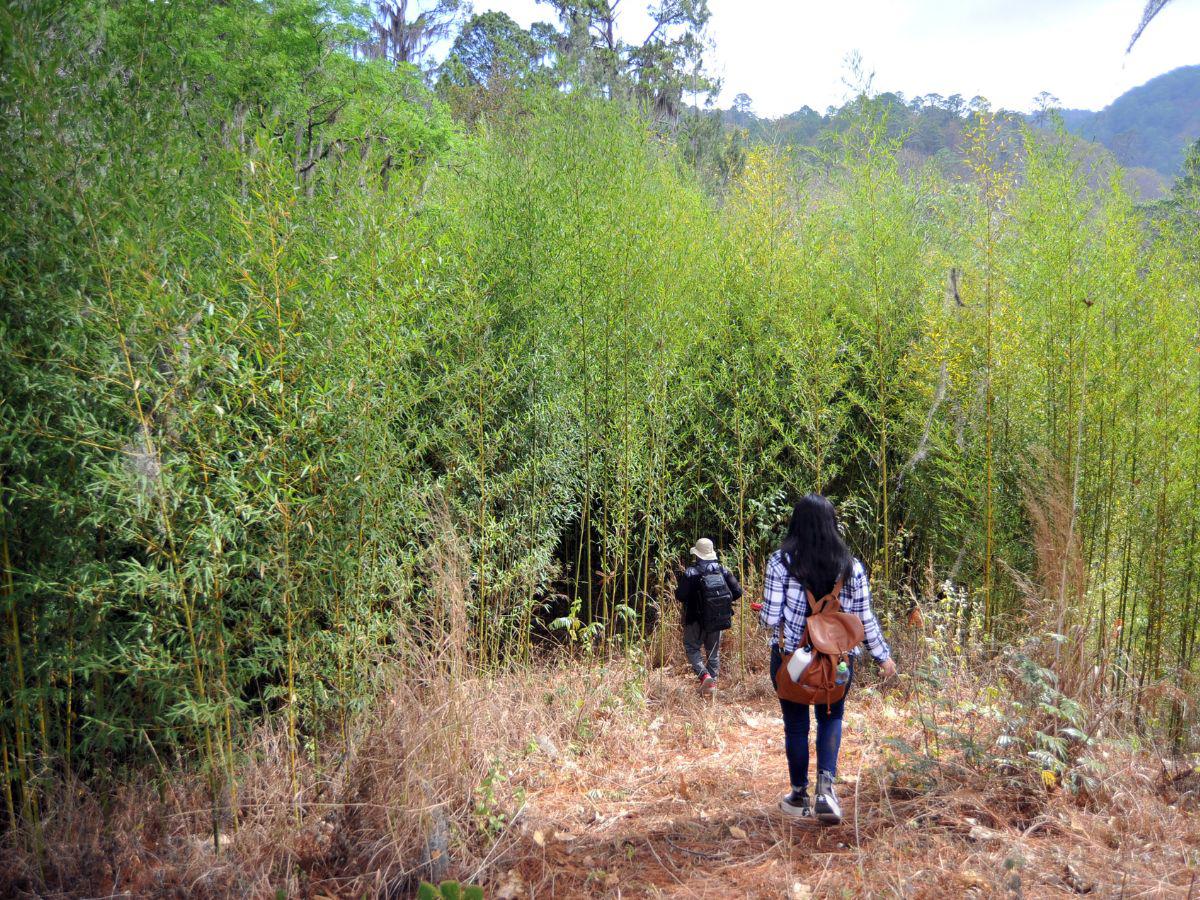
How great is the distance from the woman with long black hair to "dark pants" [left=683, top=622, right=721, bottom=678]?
2059 mm

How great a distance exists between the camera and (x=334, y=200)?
10.1ft

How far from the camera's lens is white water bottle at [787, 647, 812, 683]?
2.60 m

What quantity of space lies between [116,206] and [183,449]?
2.45 ft

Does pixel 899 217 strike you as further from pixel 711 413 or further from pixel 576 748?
pixel 576 748

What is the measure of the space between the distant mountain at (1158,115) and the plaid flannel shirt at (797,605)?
41.3 m

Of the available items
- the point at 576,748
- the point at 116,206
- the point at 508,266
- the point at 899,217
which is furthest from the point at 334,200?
the point at 899,217

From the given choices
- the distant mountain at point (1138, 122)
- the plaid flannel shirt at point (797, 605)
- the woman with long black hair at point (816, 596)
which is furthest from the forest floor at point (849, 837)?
the distant mountain at point (1138, 122)

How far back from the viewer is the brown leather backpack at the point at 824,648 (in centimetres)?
259

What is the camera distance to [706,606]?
4.77 m

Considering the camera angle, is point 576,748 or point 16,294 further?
point 576,748

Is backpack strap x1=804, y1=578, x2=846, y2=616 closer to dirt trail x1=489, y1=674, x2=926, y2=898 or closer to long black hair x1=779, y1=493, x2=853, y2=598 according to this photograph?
long black hair x1=779, y1=493, x2=853, y2=598

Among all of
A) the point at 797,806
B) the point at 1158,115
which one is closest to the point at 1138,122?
the point at 1158,115

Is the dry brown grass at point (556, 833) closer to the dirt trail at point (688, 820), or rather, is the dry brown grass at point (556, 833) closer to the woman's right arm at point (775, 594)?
the dirt trail at point (688, 820)

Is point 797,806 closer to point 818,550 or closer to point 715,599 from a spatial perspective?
point 818,550
